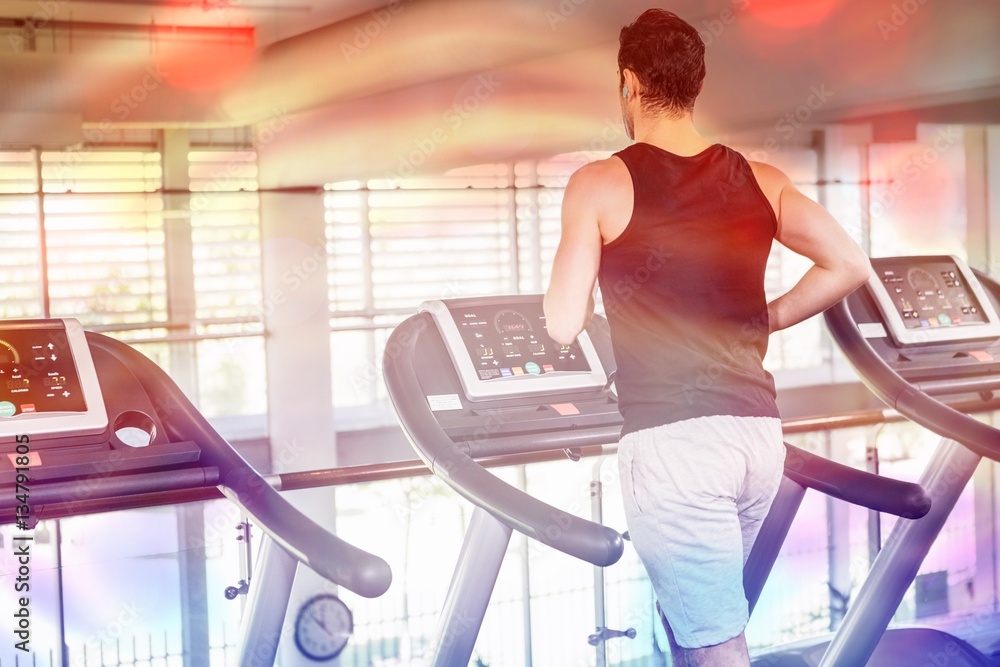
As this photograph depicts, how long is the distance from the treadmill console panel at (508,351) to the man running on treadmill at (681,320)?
601mm

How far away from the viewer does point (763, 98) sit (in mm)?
4016

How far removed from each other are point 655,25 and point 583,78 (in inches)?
144

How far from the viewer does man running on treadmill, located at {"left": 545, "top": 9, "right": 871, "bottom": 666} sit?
1394mm

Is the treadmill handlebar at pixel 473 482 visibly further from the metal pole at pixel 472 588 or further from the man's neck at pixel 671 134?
the man's neck at pixel 671 134

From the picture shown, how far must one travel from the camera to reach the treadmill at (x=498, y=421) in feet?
5.87

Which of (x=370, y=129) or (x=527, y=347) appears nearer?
(x=527, y=347)

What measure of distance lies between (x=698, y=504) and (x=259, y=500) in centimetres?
68

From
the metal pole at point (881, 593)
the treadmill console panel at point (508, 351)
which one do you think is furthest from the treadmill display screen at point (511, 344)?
the metal pole at point (881, 593)

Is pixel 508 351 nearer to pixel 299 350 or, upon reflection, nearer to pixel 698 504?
pixel 698 504

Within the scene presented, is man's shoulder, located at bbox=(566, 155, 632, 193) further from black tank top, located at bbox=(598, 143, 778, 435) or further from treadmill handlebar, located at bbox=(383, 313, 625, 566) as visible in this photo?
treadmill handlebar, located at bbox=(383, 313, 625, 566)

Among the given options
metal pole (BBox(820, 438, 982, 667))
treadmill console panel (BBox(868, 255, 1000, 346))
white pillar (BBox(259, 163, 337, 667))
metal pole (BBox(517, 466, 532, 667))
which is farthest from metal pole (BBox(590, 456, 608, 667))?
white pillar (BBox(259, 163, 337, 667))

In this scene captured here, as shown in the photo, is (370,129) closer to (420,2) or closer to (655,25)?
(420,2)

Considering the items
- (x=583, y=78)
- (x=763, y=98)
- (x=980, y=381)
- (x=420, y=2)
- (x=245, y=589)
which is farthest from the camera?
(x=583, y=78)

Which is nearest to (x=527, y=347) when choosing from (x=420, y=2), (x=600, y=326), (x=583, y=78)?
(x=600, y=326)
